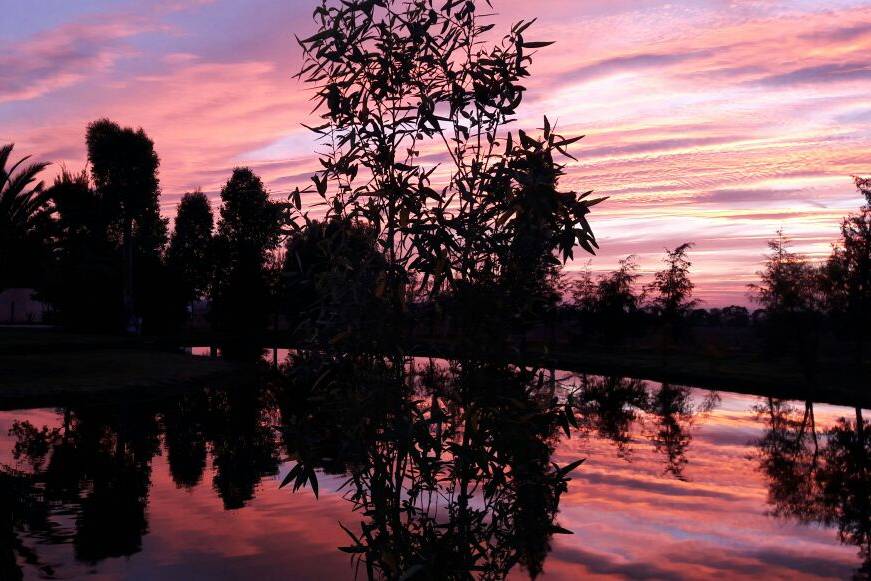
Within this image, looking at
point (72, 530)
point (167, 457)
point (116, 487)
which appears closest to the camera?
point (72, 530)

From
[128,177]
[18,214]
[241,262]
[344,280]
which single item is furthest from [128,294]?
[344,280]

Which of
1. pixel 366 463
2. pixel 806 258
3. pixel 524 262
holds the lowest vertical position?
pixel 366 463

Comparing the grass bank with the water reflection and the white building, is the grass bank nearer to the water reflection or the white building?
the water reflection

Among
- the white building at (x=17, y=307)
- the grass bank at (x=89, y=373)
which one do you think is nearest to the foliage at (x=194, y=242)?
the white building at (x=17, y=307)

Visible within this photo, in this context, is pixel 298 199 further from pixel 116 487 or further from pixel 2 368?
pixel 2 368

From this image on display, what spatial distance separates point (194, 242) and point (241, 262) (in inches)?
1181

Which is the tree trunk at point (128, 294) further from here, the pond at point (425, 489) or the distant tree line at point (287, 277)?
the pond at point (425, 489)

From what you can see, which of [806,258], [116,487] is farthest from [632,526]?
[806,258]

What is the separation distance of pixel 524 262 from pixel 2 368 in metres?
28.9

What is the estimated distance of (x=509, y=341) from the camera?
5.95 meters

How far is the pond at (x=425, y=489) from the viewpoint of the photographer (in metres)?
5.77

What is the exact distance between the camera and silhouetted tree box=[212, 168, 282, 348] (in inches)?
2709

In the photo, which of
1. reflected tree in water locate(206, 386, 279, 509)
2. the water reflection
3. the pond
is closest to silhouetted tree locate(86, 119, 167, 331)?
reflected tree in water locate(206, 386, 279, 509)

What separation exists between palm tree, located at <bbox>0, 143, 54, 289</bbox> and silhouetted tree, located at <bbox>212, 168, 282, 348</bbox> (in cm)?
1623
